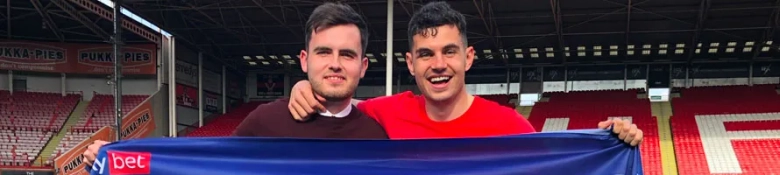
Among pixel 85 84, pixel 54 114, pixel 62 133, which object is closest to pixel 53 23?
pixel 85 84

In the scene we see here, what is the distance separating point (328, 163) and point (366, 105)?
1.33ft

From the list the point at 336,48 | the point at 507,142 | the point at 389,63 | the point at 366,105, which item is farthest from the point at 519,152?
the point at 389,63

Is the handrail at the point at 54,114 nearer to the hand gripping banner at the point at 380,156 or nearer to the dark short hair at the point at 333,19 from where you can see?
the hand gripping banner at the point at 380,156

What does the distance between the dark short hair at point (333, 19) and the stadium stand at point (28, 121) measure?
72.1ft

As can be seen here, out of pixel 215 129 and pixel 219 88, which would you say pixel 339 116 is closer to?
pixel 215 129

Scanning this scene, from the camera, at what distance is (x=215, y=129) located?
→ 26.8m

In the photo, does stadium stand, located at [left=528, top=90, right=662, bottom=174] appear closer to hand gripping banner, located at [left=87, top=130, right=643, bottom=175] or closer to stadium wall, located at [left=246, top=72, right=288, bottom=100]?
stadium wall, located at [left=246, top=72, right=288, bottom=100]

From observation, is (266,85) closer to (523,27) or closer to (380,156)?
(523,27)

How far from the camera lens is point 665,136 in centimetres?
2067

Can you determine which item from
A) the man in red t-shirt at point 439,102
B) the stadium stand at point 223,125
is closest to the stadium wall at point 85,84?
the stadium stand at point 223,125

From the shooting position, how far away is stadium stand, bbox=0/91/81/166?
852 inches

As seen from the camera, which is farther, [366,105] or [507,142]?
[366,105]

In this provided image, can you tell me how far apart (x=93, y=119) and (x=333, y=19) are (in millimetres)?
25232

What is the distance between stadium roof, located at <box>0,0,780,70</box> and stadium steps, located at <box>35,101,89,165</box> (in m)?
2.99
